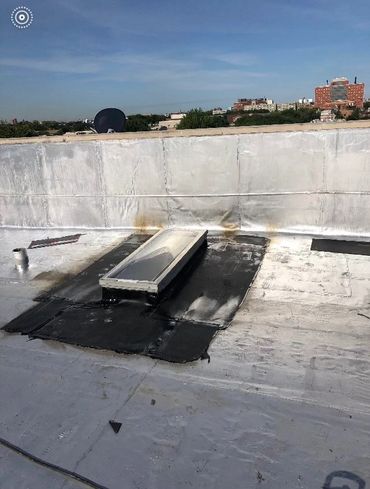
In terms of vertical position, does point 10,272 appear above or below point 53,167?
below

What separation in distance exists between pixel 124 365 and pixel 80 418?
0.67 m

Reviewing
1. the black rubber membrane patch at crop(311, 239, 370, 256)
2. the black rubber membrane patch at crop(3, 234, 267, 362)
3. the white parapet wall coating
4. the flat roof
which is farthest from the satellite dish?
the flat roof

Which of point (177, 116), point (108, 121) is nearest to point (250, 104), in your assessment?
point (177, 116)

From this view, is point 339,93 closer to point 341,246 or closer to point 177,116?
point 177,116

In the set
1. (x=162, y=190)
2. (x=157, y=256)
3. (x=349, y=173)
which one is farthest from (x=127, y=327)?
(x=349, y=173)

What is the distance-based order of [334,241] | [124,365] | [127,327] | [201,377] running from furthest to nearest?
[334,241] → [127,327] → [124,365] → [201,377]

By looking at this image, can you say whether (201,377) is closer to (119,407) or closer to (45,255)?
(119,407)

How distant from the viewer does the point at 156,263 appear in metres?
5.26

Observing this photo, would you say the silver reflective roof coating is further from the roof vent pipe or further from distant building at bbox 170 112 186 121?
distant building at bbox 170 112 186 121

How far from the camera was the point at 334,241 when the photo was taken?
21.1 feet

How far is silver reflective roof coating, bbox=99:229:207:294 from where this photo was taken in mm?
4637

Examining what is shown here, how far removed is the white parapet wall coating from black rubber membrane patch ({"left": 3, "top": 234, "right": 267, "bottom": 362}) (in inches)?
57.7

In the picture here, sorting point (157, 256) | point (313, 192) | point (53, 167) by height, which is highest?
point (53, 167)

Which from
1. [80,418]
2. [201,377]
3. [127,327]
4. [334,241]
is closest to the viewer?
[80,418]
